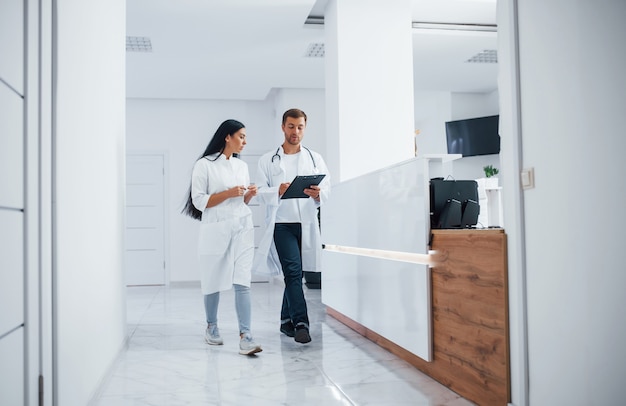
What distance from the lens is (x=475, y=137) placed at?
30.5 ft

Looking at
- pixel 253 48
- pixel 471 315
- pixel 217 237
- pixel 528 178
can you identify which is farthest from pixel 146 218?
pixel 528 178

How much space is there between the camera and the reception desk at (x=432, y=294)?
250cm

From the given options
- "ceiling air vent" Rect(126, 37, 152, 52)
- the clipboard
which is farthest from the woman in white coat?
"ceiling air vent" Rect(126, 37, 152, 52)

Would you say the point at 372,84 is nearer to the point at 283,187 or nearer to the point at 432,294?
the point at 283,187

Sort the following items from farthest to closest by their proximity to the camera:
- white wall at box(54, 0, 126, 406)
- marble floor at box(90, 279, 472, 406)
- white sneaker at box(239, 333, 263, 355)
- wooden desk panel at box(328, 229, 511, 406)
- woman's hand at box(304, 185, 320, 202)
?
woman's hand at box(304, 185, 320, 202)
white sneaker at box(239, 333, 263, 355)
marble floor at box(90, 279, 472, 406)
wooden desk panel at box(328, 229, 511, 406)
white wall at box(54, 0, 126, 406)

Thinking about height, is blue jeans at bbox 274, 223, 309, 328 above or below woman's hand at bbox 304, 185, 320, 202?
below

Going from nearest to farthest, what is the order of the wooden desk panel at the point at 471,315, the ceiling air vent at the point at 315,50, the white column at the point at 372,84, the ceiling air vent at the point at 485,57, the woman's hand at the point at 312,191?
the wooden desk panel at the point at 471,315, the woman's hand at the point at 312,191, the white column at the point at 372,84, the ceiling air vent at the point at 315,50, the ceiling air vent at the point at 485,57

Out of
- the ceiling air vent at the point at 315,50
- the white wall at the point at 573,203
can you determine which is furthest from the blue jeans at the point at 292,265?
the ceiling air vent at the point at 315,50

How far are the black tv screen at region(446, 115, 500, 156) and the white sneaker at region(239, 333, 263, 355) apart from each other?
19.6ft

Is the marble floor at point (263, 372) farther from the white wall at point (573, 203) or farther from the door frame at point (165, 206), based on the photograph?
the door frame at point (165, 206)

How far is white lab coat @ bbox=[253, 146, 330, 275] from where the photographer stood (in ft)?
14.6

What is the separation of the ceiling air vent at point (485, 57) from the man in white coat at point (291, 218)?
3841 mm

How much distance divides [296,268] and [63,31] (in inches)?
98.1

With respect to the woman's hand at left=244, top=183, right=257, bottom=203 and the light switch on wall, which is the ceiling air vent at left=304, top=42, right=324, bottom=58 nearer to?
the woman's hand at left=244, top=183, right=257, bottom=203
